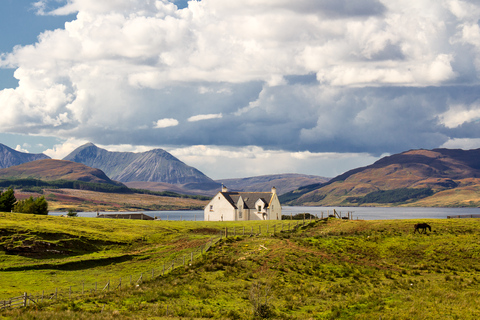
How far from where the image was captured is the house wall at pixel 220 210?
126 metres

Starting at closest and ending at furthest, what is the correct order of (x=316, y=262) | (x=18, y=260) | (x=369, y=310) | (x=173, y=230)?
(x=369, y=310), (x=316, y=262), (x=18, y=260), (x=173, y=230)

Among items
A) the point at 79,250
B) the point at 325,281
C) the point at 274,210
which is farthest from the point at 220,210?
the point at 325,281

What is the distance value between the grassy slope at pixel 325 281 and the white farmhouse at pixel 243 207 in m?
45.7

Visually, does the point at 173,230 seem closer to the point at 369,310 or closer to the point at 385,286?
the point at 385,286

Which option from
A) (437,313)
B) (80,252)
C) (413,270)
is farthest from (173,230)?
(437,313)

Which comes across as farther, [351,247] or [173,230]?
[173,230]

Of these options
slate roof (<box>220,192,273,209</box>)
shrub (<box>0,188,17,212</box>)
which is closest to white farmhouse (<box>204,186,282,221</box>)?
slate roof (<box>220,192,273,209</box>)

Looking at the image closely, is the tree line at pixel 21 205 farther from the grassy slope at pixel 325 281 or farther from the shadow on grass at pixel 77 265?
the shadow on grass at pixel 77 265

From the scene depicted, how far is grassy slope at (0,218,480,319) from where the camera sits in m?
36.6

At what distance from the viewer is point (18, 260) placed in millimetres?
65000

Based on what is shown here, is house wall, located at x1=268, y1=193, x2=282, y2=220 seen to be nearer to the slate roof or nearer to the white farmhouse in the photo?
the white farmhouse

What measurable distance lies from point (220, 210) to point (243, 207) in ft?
20.7

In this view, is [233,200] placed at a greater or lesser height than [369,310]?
greater

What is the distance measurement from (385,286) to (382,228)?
112 feet
